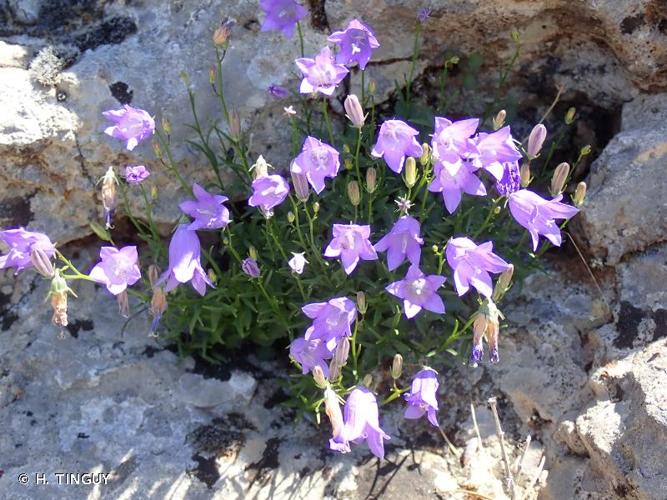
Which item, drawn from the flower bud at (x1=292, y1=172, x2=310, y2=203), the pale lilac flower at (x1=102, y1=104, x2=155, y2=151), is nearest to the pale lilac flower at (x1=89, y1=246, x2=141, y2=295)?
the pale lilac flower at (x1=102, y1=104, x2=155, y2=151)

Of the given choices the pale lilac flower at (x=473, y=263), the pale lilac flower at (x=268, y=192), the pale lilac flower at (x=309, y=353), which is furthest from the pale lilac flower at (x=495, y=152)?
the pale lilac flower at (x=309, y=353)

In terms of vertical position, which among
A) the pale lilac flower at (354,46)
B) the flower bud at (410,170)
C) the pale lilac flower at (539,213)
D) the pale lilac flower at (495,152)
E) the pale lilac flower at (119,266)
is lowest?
the pale lilac flower at (119,266)

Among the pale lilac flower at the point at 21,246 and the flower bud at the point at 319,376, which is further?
the pale lilac flower at the point at 21,246

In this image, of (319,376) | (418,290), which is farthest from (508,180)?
(319,376)

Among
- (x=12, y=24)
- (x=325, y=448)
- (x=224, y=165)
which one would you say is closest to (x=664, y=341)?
(x=325, y=448)

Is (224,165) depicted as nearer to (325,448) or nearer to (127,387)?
(127,387)

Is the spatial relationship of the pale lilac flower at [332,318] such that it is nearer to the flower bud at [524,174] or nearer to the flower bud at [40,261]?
the flower bud at [524,174]
